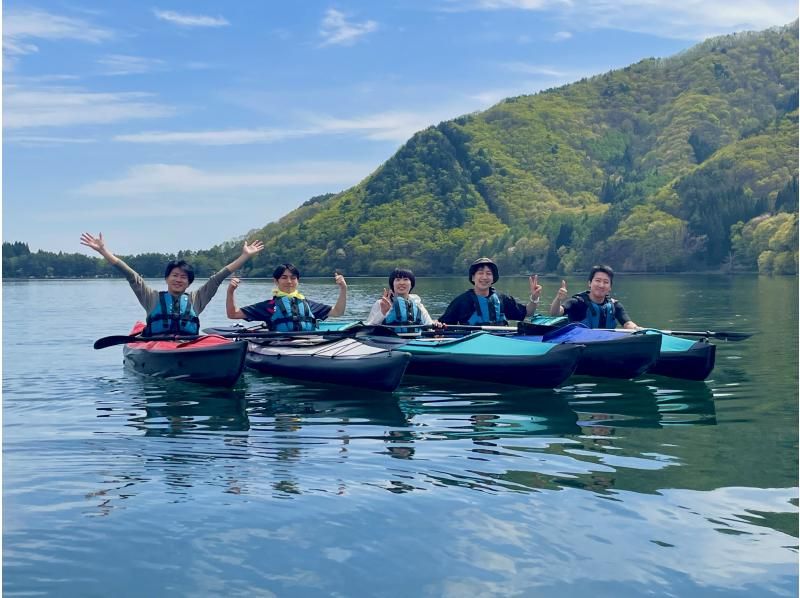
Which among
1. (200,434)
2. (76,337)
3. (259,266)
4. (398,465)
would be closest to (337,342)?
(200,434)

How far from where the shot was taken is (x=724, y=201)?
107938 mm

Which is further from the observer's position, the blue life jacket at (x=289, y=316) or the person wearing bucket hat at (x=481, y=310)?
the person wearing bucket hat at (x=481, y=310)

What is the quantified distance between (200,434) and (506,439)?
3.43m

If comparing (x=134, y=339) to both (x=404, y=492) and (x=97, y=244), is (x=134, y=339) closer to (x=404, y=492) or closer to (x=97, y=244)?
(x=97, y=244)

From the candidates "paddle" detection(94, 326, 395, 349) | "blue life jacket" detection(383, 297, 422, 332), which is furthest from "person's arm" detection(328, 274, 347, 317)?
"blue life jacket" detection(383, 297, 422, 332)

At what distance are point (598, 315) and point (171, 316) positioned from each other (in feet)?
22.1

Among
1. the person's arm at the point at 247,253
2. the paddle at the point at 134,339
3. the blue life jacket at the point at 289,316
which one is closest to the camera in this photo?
the paddle at the point at 134,339

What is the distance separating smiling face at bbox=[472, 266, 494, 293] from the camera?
1466cm

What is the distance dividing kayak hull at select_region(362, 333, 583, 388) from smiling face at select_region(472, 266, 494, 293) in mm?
1589

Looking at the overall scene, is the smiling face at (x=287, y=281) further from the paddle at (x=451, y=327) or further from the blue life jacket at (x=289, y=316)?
the paddle at (x=451, y=327)

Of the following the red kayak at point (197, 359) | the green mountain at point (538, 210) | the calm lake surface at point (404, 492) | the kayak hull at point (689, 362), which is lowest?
the calm lake surface at point (404, 492)

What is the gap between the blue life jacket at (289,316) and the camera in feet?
49.2

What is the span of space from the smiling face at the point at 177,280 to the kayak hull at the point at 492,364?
10.7ft

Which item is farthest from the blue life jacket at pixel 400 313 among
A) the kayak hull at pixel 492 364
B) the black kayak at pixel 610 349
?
Answer: the black kayak at pixel 610 349
